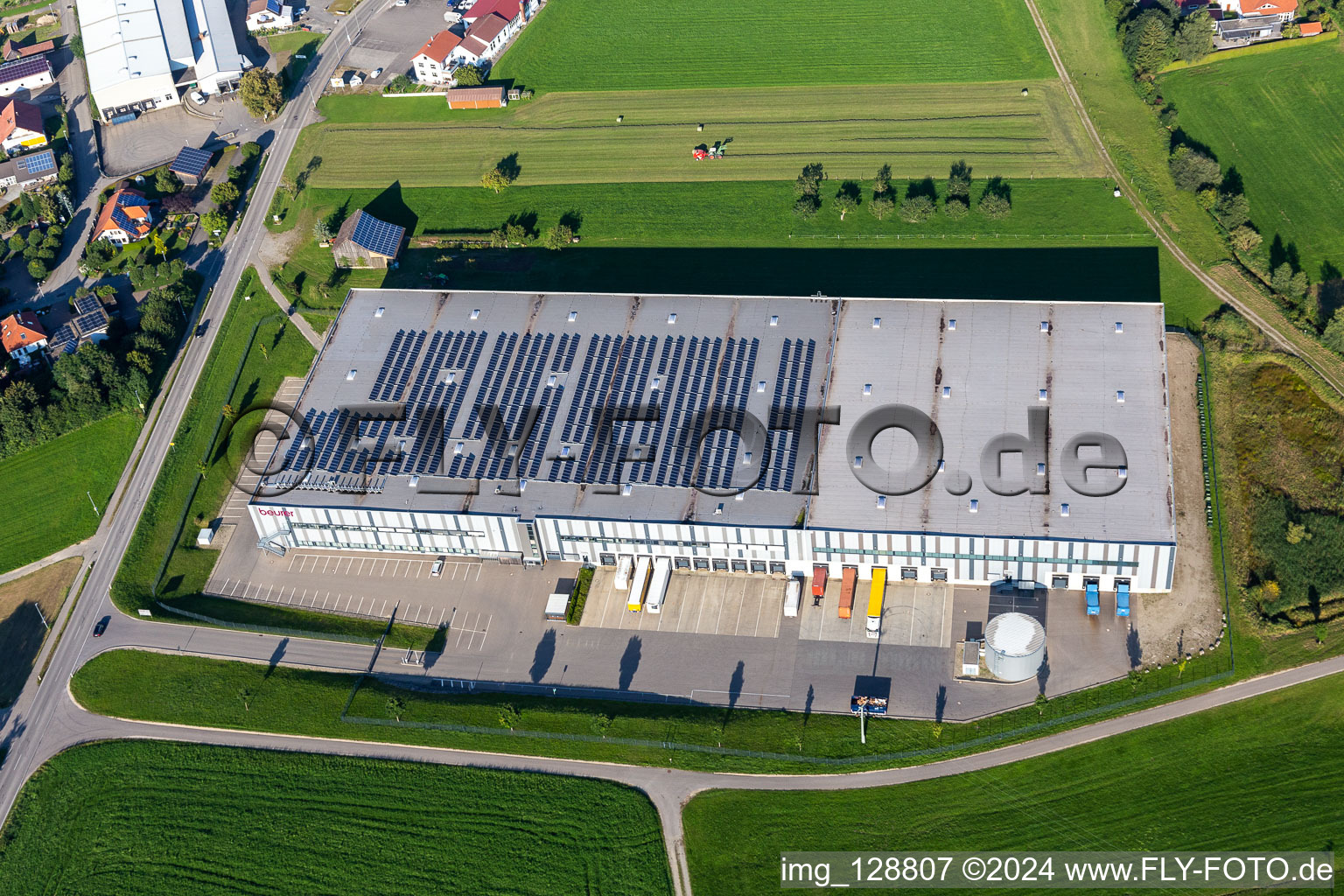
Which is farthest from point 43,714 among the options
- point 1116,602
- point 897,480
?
point 1116,602

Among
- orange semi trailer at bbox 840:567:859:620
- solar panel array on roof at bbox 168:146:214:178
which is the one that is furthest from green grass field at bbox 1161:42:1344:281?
solar panel array on roof at bbox 168:146:214:178

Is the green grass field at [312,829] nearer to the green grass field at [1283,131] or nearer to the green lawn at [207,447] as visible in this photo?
the green lawn at [207,447]

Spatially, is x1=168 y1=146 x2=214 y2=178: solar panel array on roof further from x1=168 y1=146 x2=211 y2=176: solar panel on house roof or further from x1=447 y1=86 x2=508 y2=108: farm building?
x1=447 y1=86 x2=508 y2=108: farm building

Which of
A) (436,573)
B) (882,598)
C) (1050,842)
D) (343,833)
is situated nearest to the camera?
(1050,842)

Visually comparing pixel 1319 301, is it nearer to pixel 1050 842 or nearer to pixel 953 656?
pixel 953 656

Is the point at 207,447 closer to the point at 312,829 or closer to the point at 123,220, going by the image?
the point at 123,220
